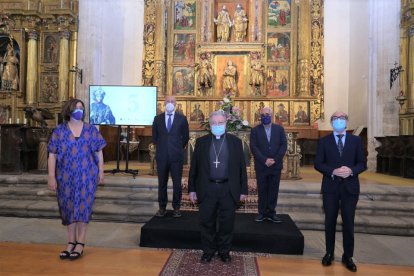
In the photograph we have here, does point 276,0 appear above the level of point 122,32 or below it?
above

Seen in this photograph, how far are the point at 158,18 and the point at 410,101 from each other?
956 cm

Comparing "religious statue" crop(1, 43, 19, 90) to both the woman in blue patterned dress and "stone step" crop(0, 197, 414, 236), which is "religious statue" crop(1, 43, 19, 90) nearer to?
"stone step" crop(0, 197, 414, 236)

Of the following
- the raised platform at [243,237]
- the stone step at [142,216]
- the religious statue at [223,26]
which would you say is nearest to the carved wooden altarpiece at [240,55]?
the religious statue at [223,26]

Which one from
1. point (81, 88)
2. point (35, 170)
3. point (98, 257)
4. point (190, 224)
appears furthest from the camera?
point (81, 88)

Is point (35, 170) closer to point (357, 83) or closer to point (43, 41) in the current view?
point (43, 41)

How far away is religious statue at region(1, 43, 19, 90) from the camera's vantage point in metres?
13.5

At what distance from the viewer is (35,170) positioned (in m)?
9.68

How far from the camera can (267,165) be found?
5133 millimetres

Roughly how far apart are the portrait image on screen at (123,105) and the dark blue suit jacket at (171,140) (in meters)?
2.03

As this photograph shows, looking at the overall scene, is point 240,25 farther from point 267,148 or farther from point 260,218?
point 260,218

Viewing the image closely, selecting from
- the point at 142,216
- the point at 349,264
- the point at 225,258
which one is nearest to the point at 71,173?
the point at 225,258

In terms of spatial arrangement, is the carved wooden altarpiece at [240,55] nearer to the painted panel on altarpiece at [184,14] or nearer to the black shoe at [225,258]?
the painted panel on altarpiece at [184,14]

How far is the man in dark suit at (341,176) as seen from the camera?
155 inches

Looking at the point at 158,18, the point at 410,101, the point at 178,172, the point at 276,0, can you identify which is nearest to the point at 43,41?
the point at 158,18
